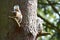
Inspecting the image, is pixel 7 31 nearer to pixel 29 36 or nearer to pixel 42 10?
pixel 29 36

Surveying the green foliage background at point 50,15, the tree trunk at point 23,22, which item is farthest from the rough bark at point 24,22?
the green foliage background at point 50,15

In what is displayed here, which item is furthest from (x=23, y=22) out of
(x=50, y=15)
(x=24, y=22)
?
(x=50, y=15)

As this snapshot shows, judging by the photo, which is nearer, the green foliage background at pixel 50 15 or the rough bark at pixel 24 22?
the rough bark at pixel 24 22

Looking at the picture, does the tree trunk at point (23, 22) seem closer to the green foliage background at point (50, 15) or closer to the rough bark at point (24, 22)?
the rough bark at point (24, 22)

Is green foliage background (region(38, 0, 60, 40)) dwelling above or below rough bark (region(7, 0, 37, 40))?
below

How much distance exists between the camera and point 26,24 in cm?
66

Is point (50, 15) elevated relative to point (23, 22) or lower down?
lower down

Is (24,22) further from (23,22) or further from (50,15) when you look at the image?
(50,15)

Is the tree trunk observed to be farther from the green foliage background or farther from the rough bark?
the green foliage background

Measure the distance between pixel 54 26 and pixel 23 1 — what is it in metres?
1.25

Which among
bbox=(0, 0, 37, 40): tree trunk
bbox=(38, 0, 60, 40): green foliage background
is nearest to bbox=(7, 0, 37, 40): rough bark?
bbox=(0, 0, 37, 40): tree trunk

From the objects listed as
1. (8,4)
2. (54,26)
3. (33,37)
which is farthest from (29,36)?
(54,26)

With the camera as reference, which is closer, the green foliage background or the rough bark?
the rough bark

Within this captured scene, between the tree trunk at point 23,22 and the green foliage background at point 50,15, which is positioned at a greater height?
the tree trunk at point 23,22
